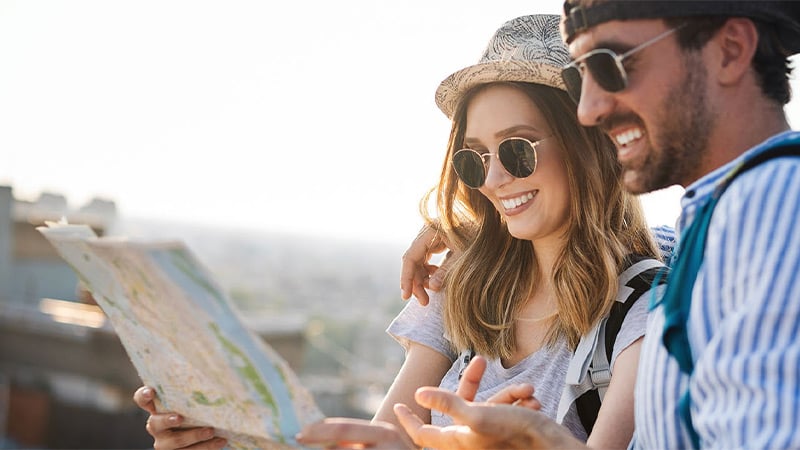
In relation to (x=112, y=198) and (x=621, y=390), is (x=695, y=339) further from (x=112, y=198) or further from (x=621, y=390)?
(x=112, y=198)

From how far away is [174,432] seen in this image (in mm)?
2064

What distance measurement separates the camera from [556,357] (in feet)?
7.42

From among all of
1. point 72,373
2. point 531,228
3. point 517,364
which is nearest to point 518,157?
point 531,228

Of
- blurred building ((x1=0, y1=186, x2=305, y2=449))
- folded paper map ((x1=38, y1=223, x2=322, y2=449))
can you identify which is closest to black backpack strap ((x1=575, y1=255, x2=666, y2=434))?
folded paper map ((x1=38, y1=223, x2=322, y2=449))

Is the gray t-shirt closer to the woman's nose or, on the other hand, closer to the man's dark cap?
the woman's nose

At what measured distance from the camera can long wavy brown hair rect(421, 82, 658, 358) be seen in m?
2.26

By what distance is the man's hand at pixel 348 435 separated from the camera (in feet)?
4.96

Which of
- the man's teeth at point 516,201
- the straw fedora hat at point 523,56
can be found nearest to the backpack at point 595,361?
the man's teeth at point 516,201

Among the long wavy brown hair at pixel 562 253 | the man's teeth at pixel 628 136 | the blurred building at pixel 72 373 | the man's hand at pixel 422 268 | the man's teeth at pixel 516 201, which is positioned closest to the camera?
the man's teeth at pixel 628 136

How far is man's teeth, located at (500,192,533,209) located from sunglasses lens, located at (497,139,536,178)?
83 mm

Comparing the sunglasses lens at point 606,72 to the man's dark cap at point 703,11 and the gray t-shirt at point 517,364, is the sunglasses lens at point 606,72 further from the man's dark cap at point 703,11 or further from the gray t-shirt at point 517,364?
the gray t-shirt at point 517,364

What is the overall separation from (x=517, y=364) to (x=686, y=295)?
3.43 feet

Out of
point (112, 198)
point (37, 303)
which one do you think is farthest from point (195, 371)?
point (37, 303)

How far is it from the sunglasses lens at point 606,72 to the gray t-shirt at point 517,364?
2.23ft
